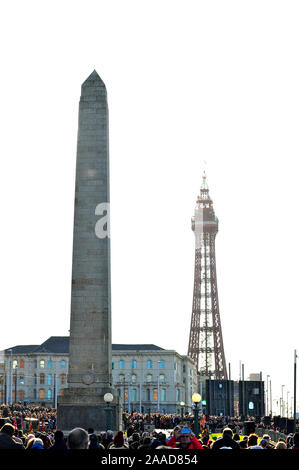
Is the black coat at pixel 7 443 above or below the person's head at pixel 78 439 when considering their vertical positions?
below

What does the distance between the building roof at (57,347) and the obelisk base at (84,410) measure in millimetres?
121564

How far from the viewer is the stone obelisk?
4019 centimetres

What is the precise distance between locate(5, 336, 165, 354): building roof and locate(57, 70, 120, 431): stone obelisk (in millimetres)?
121552

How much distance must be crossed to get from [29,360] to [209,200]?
47.7 metres

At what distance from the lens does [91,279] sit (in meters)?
40.2

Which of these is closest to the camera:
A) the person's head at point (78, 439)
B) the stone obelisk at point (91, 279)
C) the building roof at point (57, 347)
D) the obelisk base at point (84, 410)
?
the person's head at point (78, 439)

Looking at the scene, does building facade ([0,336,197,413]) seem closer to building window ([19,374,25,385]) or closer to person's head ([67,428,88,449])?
building window ([19,374,25,385])

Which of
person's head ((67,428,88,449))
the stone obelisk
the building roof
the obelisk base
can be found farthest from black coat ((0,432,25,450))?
the building roof

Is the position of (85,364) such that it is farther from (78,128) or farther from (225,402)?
(225,402)

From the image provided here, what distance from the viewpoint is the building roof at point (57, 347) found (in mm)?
162000

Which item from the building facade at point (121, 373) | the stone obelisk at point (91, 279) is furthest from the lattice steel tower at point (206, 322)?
the stone obelisk at point (91, 279)

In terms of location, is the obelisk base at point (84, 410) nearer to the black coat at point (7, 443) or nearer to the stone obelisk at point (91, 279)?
the stone obelisk at point (91, 279)

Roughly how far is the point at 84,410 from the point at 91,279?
5.62m
